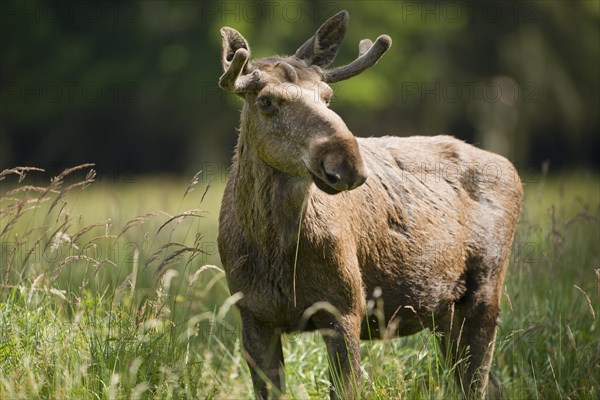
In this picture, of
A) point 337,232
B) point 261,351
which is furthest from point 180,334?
point 337,232

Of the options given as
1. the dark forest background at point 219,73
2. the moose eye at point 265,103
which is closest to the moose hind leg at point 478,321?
the moose eye at point 265,103

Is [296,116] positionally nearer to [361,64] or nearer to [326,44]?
[361,64]

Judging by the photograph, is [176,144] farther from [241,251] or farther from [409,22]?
[241,251]

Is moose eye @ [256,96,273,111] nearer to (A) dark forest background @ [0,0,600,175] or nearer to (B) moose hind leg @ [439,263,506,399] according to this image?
(B) moose hind leg @ [439,263,506,399]

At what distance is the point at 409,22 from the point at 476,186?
23.9 m

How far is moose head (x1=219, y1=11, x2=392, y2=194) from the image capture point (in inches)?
208

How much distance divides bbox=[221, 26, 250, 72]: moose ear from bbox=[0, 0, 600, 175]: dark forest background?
20441 mm

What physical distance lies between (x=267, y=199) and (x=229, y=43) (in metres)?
1.05

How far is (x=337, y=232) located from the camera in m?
6.02

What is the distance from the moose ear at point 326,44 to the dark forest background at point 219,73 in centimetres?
2002

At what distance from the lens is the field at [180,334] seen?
18.2ft

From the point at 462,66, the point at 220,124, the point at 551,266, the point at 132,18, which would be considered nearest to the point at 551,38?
the point at 462,66

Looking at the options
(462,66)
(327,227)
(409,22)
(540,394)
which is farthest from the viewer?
(462,66)

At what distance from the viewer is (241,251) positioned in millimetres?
6113
